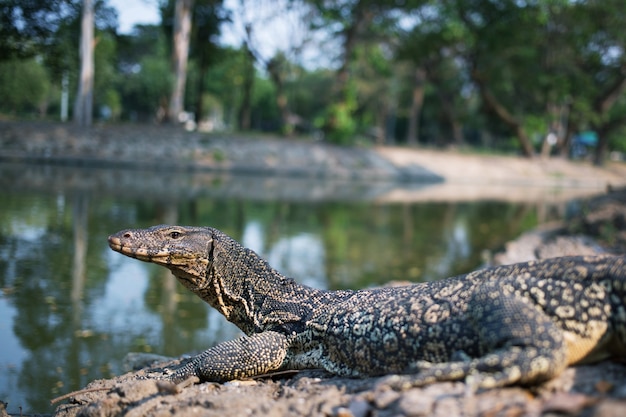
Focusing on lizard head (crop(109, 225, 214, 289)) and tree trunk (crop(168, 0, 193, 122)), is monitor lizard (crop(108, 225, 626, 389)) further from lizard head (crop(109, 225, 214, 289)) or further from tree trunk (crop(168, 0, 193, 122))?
tree trunk (crop(168, 0, 193, 122))

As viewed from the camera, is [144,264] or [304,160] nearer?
[144,264]

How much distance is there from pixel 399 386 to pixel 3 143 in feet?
108

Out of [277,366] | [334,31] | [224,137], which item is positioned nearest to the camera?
[277,366]

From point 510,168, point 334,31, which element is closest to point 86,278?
point 334,31

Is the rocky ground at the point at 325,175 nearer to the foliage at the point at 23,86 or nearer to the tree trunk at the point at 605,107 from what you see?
the tree trunk at the point at 605,107

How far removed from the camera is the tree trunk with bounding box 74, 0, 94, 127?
1426 inches

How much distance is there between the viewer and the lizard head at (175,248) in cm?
507

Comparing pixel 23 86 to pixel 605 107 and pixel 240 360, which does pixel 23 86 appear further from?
pixel 240 360

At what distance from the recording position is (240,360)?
16.4ft

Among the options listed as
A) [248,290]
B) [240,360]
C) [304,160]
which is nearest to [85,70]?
[304,160]

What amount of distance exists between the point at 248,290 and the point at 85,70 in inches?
1384

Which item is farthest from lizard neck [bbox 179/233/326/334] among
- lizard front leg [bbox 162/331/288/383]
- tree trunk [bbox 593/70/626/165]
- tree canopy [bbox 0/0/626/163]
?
tree trunk [bbox 593/70/626/165]

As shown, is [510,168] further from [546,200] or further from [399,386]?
[399,386]

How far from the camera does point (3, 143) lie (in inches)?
1280
